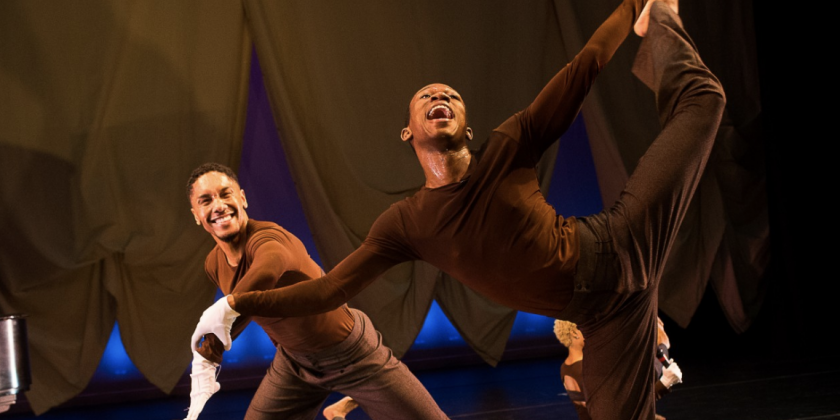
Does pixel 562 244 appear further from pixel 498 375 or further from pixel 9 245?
pixel 9 245

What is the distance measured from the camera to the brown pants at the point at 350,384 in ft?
9.98

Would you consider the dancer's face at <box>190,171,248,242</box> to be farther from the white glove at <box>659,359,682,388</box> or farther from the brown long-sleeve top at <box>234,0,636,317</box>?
the white glove at <box>659,359,682,388</box>

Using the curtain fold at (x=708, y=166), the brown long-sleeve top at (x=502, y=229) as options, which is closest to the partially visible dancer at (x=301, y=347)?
the brown long-sleeve top at (x=502, y=229)

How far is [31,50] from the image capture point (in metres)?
5.90

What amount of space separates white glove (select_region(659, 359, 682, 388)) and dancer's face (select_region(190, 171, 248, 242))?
182 cm

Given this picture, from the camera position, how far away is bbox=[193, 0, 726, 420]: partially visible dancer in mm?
2344

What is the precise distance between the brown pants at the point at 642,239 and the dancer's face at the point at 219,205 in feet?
4.65

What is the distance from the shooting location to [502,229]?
92.3 inches

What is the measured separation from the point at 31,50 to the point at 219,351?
440 cm

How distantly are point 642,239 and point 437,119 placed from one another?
0.74m

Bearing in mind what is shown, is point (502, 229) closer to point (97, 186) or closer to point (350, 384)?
point (350, 384)

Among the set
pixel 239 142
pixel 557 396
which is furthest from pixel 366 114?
pixel 557 396

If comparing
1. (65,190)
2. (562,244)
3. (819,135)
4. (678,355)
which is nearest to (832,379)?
(678,355)

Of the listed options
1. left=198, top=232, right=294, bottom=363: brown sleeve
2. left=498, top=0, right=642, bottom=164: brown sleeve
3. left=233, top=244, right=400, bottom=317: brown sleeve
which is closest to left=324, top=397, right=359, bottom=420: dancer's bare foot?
left=198, top=232, right=294, bottom=363: brown sleeve
